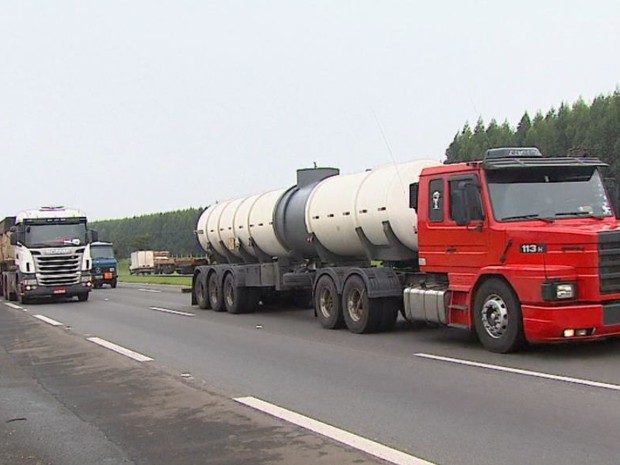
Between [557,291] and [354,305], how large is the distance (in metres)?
5.12

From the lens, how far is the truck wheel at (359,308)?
14.4 meters

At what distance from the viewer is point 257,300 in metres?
21.0

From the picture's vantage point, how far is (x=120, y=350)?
13797 mm

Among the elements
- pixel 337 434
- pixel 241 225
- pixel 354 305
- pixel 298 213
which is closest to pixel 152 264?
pixel 241 225

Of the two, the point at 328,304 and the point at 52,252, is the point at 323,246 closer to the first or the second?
the point at 328,304

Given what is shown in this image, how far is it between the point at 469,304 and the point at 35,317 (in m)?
14.4

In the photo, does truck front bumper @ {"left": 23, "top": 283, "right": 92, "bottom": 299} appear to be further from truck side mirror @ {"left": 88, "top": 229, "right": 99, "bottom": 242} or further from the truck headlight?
the truck headlight

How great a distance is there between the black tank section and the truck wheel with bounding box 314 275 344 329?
1.79 metres

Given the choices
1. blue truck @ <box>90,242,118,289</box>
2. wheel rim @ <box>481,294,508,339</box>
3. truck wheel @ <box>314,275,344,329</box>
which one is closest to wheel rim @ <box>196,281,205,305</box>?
truck wheel @ <box>314,275,344,329</box>

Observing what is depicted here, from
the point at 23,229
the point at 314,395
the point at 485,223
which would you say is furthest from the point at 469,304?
the point at 23,229

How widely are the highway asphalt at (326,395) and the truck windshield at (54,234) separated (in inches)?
521

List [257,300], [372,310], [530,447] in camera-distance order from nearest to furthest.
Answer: [530,447], [372,310], [257,300]

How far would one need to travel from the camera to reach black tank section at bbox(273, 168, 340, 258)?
17922mm

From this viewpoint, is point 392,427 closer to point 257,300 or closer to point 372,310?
point 372,310
